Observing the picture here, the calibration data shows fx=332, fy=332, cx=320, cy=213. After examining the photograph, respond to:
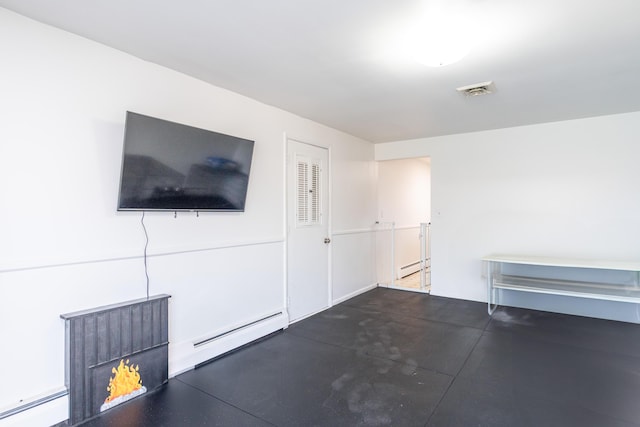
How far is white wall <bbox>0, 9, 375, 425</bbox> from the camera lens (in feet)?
6.28

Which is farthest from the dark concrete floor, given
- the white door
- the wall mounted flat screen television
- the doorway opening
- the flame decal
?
the doorway opening

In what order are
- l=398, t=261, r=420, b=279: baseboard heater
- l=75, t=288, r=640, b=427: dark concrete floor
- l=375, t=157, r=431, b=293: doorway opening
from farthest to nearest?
l=398, t=261, r=420, b=279: baseboard heater, l=375, t=157, r=431, b=293: doorway opening, l=75, t=288, r=640, b=427: dark concrete floor

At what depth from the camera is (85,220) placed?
2184 mm

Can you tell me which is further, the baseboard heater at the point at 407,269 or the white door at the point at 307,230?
the baseboard heater at the point at 407,269

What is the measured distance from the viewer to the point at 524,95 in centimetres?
324

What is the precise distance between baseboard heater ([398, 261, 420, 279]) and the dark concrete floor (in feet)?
7.86

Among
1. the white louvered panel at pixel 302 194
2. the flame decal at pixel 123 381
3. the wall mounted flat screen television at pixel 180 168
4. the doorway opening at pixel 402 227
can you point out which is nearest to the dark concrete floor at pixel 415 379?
the flame decal at pixel 123 381

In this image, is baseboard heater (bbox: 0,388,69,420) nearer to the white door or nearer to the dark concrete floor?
the dark concrete floor

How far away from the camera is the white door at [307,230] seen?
12.7 ft

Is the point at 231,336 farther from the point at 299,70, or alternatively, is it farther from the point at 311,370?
the point at 299,70

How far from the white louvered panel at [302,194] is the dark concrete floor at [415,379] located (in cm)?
126

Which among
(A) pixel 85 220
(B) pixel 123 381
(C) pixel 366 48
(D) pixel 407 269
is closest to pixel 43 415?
(B) pixel 123 381

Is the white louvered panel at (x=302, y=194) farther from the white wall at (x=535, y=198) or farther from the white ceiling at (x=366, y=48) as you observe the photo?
the white wall at (x=535, y=198)

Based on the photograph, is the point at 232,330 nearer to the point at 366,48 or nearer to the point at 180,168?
the point at 180,168
